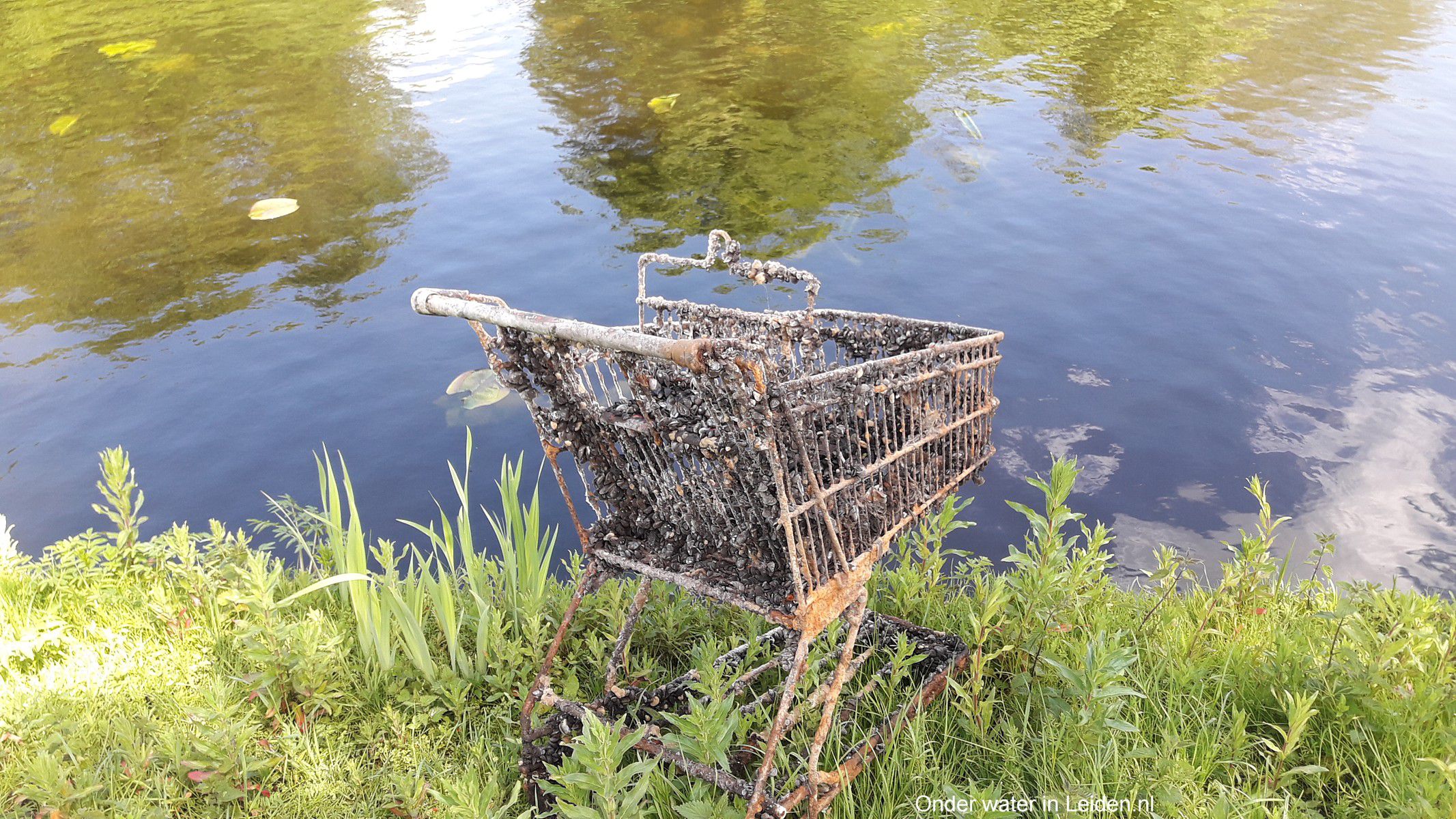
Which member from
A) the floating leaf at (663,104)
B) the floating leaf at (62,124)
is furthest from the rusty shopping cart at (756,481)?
the floating leaf at (62,124)

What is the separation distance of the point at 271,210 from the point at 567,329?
284 inches

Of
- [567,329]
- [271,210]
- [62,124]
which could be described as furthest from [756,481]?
[62,124]

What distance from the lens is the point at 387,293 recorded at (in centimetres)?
707

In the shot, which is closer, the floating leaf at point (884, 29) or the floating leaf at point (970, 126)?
the floating leaf at point (970, 126)

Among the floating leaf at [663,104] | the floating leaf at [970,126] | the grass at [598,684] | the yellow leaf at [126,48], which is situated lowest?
the grass at [598,684]

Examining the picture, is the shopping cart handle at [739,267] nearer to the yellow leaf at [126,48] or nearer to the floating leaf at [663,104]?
the floating leaf at [663,104]

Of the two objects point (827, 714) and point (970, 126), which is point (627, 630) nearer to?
point (827, 714)

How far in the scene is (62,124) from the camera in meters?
10.6

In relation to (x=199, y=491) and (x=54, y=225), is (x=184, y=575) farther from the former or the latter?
(x=54, y=225)

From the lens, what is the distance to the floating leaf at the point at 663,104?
33.5 ft

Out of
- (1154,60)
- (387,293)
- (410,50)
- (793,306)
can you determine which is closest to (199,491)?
(387,293)

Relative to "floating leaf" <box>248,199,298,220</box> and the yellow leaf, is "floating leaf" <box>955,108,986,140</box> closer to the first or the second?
"floating leaf" <box>248,199,298,220</box>

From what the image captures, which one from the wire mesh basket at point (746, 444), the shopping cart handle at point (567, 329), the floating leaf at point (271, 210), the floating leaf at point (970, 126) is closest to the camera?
the shopping cart handle at point (567, 329)

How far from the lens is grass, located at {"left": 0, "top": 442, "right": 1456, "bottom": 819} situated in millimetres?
2451
